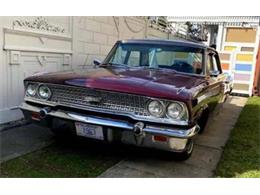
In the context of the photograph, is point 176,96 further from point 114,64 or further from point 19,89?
point 19,89

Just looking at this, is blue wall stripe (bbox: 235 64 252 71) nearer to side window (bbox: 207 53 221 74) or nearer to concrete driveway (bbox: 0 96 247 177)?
side window (bbox: 207 53 221 74)

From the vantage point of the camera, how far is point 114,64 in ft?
15.5

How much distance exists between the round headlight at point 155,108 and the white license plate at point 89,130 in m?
0.57

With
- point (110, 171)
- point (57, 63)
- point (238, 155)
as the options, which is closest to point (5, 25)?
point (57, 63)

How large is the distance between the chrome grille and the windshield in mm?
1312

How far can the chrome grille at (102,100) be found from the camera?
10.8 feet

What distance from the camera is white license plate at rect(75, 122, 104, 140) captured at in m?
3.34

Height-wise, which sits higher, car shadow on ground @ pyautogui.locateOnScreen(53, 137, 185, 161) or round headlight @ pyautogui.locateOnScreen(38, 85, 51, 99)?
round headlight @ pyautogui.locateOnScreen(38, 85, 51, 99)

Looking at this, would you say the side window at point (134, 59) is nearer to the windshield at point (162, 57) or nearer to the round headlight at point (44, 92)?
the windshield at point (162, 57)

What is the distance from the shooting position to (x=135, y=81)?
3.45 m

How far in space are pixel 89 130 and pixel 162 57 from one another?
181 cm

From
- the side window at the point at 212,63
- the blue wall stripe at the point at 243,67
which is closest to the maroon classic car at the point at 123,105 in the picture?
the side window at the point at 212,63

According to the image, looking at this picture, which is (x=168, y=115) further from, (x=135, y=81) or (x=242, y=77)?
(x=242, y=77)

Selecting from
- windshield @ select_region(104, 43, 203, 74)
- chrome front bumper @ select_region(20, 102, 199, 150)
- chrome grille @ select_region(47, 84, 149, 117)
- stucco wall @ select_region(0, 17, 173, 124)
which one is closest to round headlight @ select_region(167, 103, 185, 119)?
chrome front bumper @ select_region(20, 102, 199, 150)
